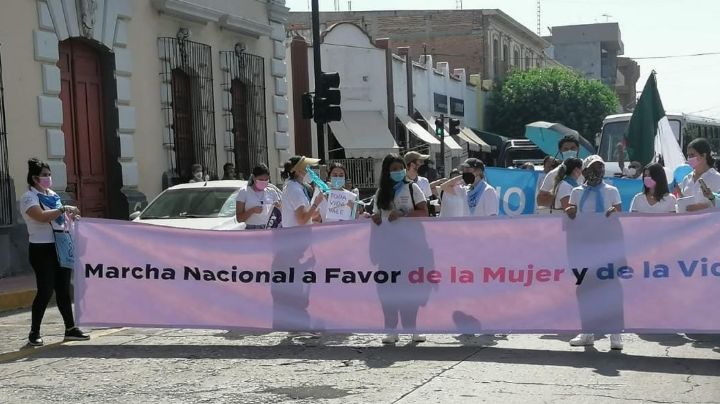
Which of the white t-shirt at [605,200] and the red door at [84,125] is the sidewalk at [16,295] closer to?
the red door at [84,125]

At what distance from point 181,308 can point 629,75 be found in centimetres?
9960

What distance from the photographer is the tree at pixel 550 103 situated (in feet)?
182

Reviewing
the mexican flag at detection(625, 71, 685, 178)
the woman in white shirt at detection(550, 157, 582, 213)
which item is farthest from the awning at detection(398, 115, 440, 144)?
the woman in white shirt at detection(550, 157, 582, 213)

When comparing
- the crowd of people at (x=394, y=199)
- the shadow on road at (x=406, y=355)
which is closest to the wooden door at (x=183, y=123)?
the crowd of people at (x=394, y=199)

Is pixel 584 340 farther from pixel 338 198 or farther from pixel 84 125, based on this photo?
pixel 84 125

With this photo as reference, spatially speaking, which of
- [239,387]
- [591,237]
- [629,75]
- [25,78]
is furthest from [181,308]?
[629,75]

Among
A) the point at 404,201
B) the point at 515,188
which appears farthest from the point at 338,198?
the point at 515,188

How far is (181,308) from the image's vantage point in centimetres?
917

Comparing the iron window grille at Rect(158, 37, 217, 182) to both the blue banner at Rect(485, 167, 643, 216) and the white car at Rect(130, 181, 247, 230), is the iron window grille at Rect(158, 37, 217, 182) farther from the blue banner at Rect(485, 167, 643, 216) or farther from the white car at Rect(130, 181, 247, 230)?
the blue banner at Rect(485, 167, 643, 216)

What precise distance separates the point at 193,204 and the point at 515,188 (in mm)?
4358

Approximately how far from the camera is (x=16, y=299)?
12805mm

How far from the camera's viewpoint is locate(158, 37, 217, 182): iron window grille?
2022 cm

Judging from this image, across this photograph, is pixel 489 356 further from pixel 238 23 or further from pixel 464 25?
pixel 464 25

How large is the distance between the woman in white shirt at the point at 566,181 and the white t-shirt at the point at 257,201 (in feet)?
9.73
